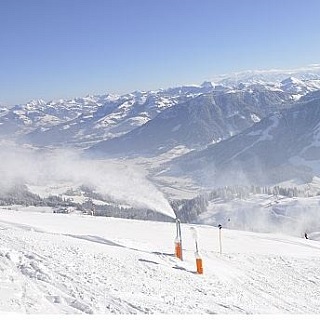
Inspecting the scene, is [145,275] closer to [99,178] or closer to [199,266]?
[199,266]

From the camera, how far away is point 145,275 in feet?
57.9

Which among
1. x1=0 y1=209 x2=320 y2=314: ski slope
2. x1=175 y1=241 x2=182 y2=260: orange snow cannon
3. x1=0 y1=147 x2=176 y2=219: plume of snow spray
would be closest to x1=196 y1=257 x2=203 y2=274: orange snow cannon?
x1=0 y1=209 x2=320 y2=314: ski slope

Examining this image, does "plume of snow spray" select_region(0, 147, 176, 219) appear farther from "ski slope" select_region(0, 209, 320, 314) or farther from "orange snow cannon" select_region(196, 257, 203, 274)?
"orange snow cannon" select_region(196, 257, 203, 274)

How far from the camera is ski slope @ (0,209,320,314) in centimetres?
1362

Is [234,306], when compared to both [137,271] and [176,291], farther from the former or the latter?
[137,271]

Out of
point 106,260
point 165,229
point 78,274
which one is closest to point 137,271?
point 106,260

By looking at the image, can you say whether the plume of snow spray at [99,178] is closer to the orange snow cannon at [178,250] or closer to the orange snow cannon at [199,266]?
the orange snow cannon at [178,250]

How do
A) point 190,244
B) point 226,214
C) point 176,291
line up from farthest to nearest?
point 226,214 → point 190,244 → point 176,291

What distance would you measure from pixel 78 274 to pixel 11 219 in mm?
15055

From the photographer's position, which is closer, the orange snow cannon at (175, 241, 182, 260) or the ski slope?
the ski slope

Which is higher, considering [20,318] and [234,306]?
[20,318]

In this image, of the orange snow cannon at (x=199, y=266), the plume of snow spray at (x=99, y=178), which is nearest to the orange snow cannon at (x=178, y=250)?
the orange snow cannon at (x=199, y=266)

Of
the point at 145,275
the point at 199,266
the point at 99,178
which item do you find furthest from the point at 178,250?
the point at 99,178

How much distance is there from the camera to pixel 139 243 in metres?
23.8
